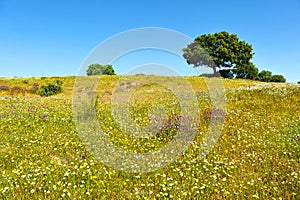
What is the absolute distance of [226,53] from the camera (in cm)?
6097

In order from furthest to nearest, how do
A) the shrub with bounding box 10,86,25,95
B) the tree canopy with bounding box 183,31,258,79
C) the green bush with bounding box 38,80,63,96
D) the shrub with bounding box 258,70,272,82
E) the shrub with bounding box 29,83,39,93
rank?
the shrub with bounding box 258,70,272,82, the tree canopy with bounding box 183,31,258,79, the shrub with bounding box 29,83,39,93, the shrub with bounding box 10,86,25,95, the green bush with bounding box 38,80,63,96

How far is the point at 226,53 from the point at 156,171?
57343 mm

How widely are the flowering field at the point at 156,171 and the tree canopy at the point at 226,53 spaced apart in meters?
50.4

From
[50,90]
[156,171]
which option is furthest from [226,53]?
[156,171]

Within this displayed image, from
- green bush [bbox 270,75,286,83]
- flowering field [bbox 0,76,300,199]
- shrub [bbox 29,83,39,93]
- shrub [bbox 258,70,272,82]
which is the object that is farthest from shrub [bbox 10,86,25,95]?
green bush [bbox 270,75,286,83]

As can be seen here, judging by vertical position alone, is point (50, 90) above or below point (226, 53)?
below

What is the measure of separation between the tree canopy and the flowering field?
50351mm

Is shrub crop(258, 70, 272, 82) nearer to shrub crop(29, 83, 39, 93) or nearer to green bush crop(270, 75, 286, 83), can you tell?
green bush crop(270, 75, 286, 83)

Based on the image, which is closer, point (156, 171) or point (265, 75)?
point (156, 171)

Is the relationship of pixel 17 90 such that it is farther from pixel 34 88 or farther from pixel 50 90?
pixel 50 90

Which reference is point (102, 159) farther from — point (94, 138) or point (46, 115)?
point (46, 115)

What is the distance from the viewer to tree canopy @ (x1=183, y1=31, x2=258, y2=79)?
202 feet

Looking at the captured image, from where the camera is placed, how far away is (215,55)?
62812 mm

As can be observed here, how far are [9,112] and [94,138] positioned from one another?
22.6ft
